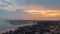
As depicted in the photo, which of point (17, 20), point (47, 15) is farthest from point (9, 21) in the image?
point (47, 15)

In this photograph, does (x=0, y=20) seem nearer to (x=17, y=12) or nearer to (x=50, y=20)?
(x=17, y=12)

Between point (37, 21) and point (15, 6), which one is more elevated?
point (15, 6)

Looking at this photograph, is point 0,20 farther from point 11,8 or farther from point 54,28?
point 54,28

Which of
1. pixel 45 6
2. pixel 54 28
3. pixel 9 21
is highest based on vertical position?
pixel 45 6

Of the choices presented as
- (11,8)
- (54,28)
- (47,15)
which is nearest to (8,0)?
(11,8)

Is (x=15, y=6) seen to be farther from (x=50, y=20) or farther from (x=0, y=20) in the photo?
(x=50, y=20)

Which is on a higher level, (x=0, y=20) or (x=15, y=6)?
(x=15, y=6)
